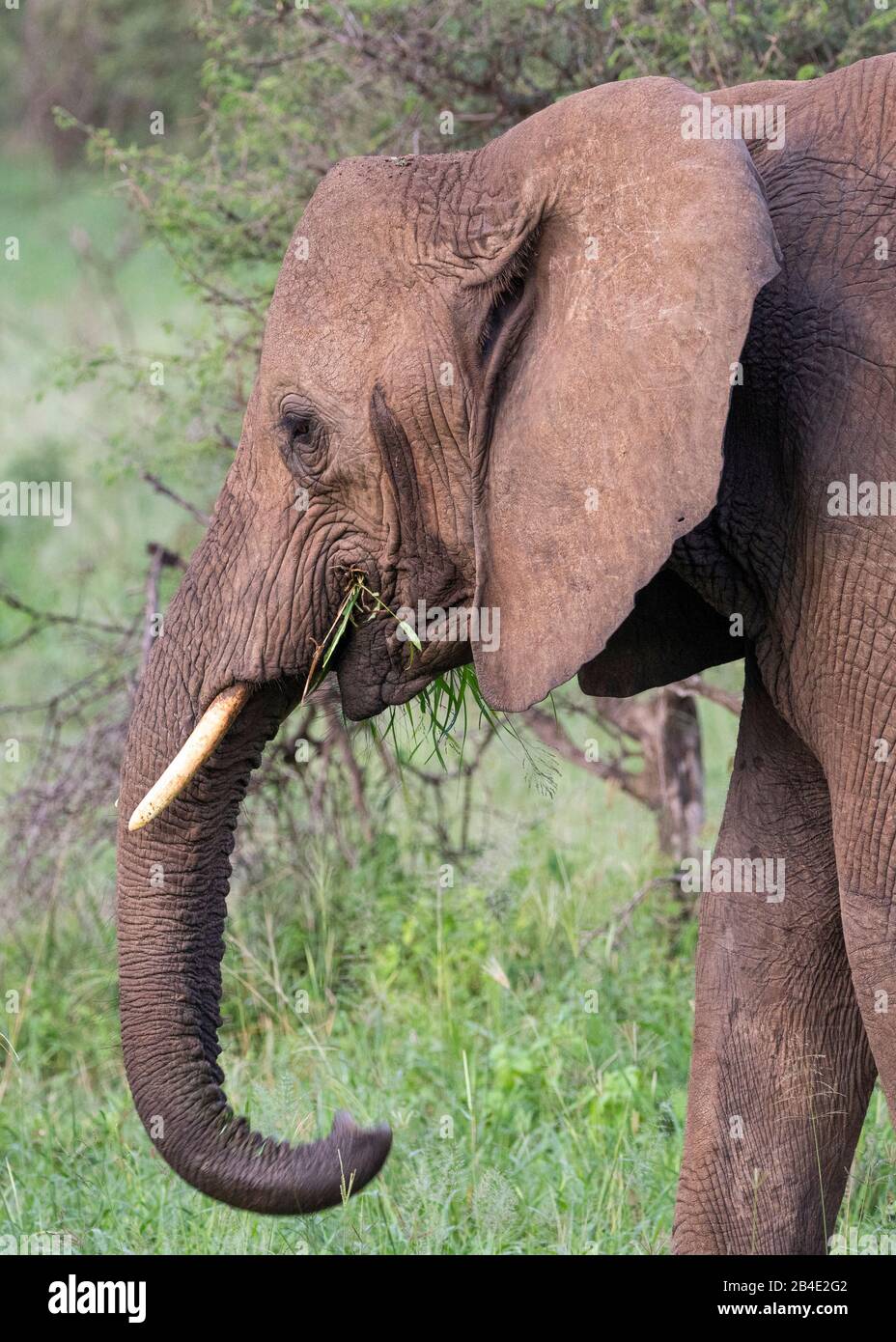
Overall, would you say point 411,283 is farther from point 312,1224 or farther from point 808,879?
point 312,1224

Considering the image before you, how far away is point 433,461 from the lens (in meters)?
3.22

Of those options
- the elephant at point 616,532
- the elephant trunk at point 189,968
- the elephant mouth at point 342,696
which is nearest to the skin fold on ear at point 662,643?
the elephant at point 616,532

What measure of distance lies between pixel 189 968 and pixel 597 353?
4.44 ft

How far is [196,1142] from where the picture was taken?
3375mm

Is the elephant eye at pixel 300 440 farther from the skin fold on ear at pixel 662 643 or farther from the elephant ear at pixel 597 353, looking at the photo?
the skin fold on ear at pixel 662 643

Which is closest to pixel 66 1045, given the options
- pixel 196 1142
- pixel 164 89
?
pixel 196 1142

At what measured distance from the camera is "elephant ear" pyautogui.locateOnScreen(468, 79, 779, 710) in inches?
112

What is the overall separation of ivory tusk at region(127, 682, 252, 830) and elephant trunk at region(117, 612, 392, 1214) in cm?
3

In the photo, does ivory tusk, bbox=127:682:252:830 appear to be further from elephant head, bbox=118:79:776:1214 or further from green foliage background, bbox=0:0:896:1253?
green foliage background, bbox=0:0:896:1253

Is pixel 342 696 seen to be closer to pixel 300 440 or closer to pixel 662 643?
pixel 300 440

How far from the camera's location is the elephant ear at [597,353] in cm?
284

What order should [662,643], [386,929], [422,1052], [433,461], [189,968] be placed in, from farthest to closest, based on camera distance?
1. [386,929]
2. [422,1052]
3. [662,643]
4. [189,968]
5. [433,461]

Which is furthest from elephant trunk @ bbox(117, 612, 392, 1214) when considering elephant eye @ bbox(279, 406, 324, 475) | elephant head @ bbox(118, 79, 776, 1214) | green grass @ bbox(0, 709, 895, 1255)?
green grass @ bbox(0, 709, 895, 1255)

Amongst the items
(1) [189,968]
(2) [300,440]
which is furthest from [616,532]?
(1) [189,968]
